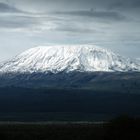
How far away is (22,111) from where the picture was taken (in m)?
173

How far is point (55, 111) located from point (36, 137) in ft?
371

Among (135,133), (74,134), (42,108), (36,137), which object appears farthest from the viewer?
(42,108)

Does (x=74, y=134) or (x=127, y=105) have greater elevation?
(x=74, y=134)

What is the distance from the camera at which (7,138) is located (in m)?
60.0

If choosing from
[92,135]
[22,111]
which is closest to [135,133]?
[92,135]

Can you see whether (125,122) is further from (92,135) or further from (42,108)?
(42,108)

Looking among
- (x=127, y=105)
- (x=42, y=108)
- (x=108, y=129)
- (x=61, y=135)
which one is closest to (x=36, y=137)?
(x=61, y=135)

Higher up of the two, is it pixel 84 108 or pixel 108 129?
pixel 108 129

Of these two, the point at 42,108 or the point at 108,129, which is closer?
the point at 108,129

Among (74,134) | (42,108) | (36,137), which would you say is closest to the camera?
(36,137)

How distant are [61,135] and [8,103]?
135 metres

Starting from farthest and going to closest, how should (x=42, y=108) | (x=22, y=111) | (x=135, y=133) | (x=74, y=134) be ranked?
(x=42, y=108), (x=22, y=111), (x=74, y=134), (x=135, y=133)

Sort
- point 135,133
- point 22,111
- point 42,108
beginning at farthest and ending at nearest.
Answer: point 42,108 < point 22,111 < point 135,133

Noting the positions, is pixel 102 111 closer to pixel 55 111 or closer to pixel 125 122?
pixel 55 111
